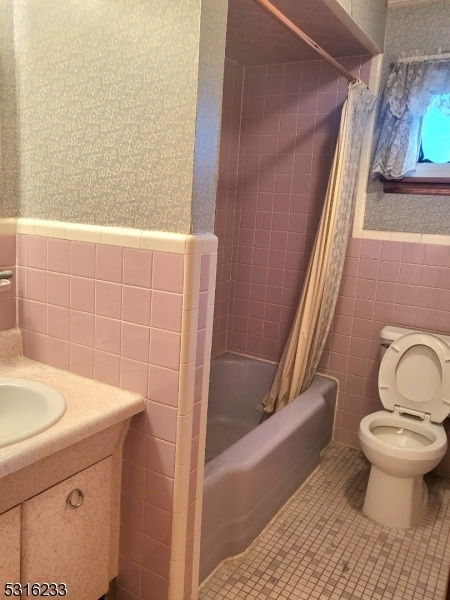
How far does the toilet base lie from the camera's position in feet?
7.14

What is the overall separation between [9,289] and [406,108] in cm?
202

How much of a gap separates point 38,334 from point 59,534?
637 millimetres

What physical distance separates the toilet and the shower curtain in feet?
1.19

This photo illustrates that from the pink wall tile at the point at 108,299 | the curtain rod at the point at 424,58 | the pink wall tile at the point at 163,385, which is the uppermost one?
the curtain rod at the point at 424,58

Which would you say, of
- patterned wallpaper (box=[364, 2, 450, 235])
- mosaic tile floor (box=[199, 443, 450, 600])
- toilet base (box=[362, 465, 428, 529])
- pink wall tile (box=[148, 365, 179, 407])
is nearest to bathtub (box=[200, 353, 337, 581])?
mosaic tile floor (box=[199, 443, 450, 600])

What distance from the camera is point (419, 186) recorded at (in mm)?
2492

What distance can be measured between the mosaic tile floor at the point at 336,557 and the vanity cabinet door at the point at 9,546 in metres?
0.79

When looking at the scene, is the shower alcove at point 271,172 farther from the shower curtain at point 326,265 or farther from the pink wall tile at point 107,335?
the pink wall tile at point 107,335

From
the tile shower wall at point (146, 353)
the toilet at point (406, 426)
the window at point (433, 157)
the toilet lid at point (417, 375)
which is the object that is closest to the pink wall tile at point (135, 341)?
the tile shower wall at point (146, 353)

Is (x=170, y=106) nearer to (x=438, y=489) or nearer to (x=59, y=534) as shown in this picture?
(x=59, y=534)

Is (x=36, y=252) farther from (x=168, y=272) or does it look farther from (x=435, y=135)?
(x=435, y=135)

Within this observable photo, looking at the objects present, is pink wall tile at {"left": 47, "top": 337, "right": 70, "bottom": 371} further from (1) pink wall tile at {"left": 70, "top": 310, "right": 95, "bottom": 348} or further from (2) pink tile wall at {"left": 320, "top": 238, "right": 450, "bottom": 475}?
(2) pink tile wall at {"left": 320, "top": 238, "right": 450, "bottom": 475}

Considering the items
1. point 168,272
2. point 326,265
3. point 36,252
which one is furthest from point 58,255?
point 326,265

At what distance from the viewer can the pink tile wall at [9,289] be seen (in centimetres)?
161
